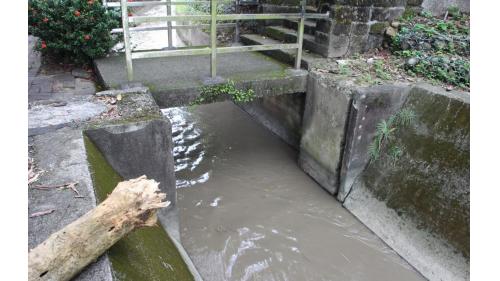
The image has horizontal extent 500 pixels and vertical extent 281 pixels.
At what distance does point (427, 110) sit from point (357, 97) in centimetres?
87

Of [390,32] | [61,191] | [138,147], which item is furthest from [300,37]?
[61,191]

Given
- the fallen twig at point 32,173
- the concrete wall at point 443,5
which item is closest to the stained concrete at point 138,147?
the fallen twig at point 32,173

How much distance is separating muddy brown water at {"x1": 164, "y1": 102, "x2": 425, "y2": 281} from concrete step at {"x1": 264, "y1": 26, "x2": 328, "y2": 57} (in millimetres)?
1723

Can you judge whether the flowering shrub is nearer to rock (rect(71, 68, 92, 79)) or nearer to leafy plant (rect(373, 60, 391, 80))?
rock (rect(71, 68, 92, 79))

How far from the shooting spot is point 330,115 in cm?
467

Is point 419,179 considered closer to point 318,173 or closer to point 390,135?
point 390,135

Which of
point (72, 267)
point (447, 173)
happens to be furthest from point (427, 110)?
point (72, 267)

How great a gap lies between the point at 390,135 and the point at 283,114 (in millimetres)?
2134

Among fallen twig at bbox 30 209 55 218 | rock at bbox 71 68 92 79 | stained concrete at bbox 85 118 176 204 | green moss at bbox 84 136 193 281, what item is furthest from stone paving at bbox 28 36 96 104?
fallen twig at bbox 30 209 55 218

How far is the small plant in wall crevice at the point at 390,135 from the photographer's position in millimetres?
4391

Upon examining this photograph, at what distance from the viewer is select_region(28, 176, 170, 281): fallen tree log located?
1564mm

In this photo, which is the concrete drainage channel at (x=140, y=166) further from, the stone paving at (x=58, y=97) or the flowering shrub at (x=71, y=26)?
the flowering shrub at (x=71, y=26)

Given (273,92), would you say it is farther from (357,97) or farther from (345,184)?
(345,184)

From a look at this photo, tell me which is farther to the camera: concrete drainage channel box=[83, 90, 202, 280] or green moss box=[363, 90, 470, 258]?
green moss box=[363, 90, 470, 258]
